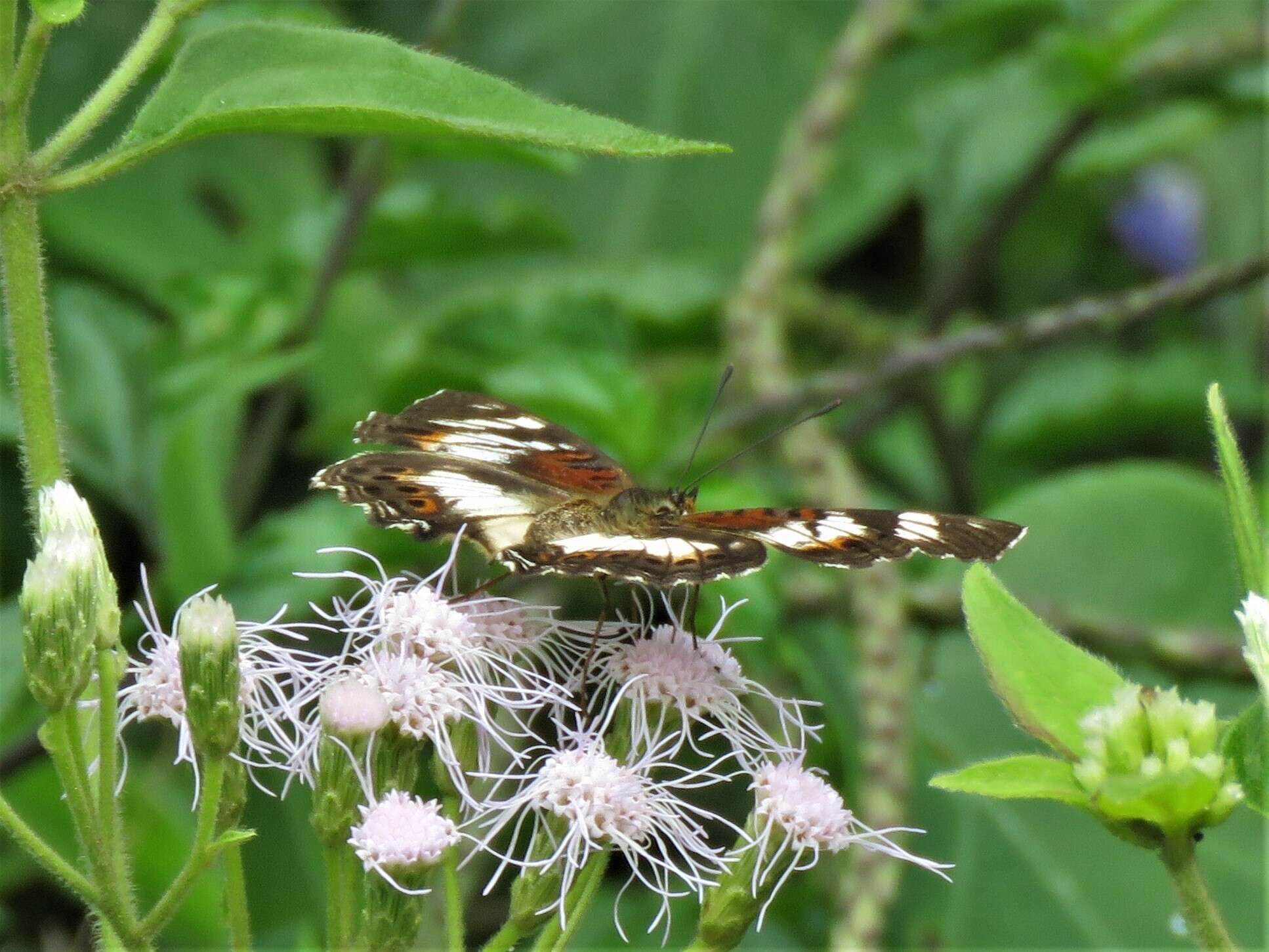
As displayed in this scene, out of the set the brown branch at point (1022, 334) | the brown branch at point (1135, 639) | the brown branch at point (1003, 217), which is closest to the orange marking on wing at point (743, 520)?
the brown branch at point (1022, 334)

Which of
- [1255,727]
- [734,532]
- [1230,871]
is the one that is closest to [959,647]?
[1230,871]

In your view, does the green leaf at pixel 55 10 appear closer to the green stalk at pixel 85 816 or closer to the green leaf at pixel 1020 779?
the green stalk at pixel 85 816

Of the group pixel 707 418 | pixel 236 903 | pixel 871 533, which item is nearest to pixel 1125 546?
pixel 707 418

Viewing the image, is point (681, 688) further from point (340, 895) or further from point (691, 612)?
point (340, 895)

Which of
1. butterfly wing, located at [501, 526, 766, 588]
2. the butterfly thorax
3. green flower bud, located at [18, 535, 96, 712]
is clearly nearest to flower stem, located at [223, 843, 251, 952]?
green flower bud, located at [18, 535, 96, 712]

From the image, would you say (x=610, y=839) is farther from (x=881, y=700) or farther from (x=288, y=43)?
(x=881, y=700)

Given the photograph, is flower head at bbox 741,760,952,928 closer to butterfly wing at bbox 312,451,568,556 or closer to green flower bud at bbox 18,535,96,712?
butterfly wing at bbox 312,451,568,556
